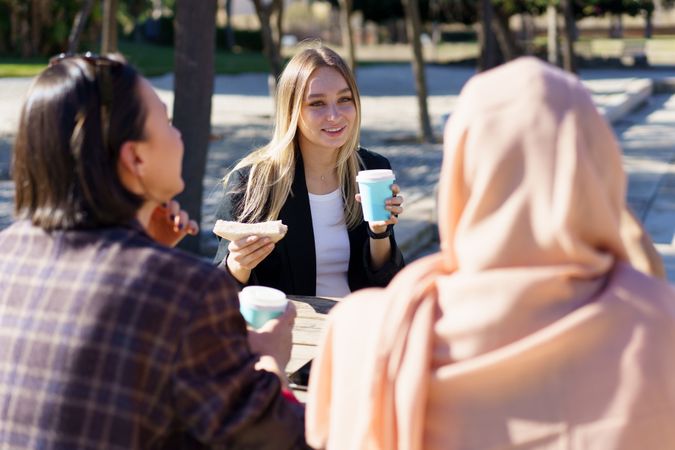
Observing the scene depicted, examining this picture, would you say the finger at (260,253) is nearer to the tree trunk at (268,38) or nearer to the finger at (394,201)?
the finger at (394,201)

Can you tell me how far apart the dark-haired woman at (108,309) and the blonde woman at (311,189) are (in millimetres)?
1655

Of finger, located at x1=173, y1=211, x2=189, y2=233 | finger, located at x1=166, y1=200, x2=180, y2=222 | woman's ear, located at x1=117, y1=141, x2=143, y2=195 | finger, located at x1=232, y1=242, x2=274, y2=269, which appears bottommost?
finger, located at x1=232, y1=242, x2=274, y2=269

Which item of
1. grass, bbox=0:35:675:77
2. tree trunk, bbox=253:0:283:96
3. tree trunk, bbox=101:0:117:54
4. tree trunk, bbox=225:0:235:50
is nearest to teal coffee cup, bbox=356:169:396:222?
tree trunk, bbox=101:0:117:54

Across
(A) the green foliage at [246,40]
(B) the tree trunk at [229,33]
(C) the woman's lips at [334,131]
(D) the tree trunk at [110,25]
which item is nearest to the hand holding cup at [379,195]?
(C) the woman's lips at [334,131]

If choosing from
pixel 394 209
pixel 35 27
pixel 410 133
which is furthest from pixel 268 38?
pixel 35 27

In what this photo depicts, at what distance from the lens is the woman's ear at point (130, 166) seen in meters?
1.77

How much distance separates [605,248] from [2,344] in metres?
1.05

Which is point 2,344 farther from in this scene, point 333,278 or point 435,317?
point 333,278

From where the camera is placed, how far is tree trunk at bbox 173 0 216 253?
6398 millimetres

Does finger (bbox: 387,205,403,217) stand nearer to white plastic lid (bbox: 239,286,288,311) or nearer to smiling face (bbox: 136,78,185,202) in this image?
white plastic lid (bbox: 239,286,288,311)

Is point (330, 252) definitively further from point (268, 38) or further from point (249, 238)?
point (268, 38)

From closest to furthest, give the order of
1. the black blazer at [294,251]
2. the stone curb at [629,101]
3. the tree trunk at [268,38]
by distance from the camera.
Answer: the black blazer at [294,251], the tree trunk at [268,38], the stone curb at [629,101]

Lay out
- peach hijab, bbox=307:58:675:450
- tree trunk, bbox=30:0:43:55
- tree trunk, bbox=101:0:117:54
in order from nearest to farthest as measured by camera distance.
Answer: peach hijab, bbox=307:58:675:450 < tree trunk, bbox=101:0:117:54 < tree trunk, bbox=30:0:43:55

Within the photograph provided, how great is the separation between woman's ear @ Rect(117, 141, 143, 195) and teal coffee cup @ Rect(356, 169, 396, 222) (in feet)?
4.03
